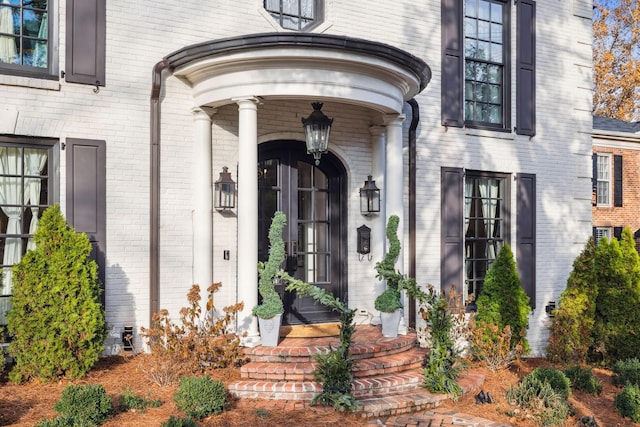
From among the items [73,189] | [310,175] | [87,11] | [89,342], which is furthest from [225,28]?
[89,342]

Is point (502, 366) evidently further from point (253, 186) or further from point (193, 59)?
point (193, 59)

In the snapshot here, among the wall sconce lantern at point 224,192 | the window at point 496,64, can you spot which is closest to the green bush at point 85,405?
the wall sconce lantern at point 224,192

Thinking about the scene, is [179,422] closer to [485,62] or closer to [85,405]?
[85,405]

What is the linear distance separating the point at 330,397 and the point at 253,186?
2.48 meters

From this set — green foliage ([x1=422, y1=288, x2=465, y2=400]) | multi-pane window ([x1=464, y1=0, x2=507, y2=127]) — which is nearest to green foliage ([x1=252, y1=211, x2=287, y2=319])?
green foliage ([x1=422, y1=288, x2=465, y2=400])

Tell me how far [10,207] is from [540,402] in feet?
20.3

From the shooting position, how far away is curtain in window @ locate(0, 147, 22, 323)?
6.39 meters

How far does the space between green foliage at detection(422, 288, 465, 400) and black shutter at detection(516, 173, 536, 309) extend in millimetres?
3822

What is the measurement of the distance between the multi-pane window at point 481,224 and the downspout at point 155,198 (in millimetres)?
4957

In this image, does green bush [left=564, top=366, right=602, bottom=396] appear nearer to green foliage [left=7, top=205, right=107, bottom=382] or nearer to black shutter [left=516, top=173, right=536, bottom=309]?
black shutter [left=516, top=173, right=536, bottom=309]

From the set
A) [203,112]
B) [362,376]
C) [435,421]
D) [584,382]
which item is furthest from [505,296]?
[203,112]

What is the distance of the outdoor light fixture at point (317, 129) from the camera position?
22.8ft

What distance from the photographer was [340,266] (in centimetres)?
811

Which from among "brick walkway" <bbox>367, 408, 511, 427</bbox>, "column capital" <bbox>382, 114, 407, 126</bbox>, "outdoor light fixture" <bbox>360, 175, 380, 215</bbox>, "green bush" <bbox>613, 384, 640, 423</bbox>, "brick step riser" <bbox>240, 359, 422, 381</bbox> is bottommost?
"green bush" <bbox>613, 384, 640, 423</bbox>
